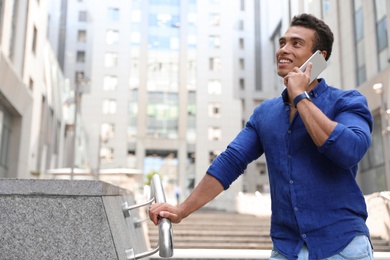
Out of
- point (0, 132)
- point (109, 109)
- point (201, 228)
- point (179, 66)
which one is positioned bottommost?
point (201, 228)

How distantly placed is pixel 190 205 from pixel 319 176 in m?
0.55

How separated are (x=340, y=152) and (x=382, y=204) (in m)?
6.32

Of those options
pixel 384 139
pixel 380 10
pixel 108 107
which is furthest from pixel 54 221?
pixel 108 107

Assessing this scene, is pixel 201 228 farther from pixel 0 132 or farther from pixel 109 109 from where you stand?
pixel 109 109

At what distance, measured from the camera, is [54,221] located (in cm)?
212

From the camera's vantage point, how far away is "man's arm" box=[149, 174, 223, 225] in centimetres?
188

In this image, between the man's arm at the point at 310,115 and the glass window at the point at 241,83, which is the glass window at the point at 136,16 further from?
the man's arm at the point at 310,115

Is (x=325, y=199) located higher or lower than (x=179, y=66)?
lower

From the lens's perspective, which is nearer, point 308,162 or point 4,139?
point 308,162

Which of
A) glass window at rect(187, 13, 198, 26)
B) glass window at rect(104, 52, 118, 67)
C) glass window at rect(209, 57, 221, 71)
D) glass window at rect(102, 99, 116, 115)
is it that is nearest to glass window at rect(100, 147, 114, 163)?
glass window at rect(102, 99, 116, 115)

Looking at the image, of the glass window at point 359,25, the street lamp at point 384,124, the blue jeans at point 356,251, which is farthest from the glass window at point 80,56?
the blue jeans at point 356,251

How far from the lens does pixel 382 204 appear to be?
7.29 meters

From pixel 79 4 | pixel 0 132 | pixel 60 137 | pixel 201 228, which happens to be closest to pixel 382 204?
pixel 201 228

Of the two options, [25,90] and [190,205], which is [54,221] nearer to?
[190,205]
